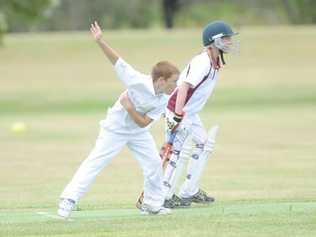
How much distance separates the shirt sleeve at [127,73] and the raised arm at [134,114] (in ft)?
0.91

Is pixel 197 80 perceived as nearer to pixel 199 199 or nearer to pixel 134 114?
pixel 134 114

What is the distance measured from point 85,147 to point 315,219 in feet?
43.8

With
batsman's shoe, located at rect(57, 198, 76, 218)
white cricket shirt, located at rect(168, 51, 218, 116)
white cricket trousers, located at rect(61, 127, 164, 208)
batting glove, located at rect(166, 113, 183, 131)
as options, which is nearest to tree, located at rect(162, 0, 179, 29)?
white cricket shirt, located at rect(168, 51, 218, 116)

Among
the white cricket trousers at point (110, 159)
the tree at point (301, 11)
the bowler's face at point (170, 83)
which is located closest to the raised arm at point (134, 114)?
the white cricket trousers at point (110, 159)

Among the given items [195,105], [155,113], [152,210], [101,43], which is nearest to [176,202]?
[152,210]

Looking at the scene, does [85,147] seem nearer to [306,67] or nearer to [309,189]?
[309,189]

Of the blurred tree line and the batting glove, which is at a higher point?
the batting glove

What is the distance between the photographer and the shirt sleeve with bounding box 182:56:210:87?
1196cm

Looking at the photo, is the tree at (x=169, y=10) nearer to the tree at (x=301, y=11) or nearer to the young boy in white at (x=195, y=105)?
the tree at (x=301, y=11)

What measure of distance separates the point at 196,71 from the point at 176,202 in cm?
156

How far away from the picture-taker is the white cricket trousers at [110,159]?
11.0 m

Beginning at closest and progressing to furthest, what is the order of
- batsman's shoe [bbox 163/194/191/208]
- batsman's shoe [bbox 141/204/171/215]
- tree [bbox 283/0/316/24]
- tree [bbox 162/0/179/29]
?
batsman's shoe [bbox 141/204/171/215], batsman's shoe [bbox 163/194/191/208], tree [bbox 283/0/316/24], tree [bbox 162/0/179/29]

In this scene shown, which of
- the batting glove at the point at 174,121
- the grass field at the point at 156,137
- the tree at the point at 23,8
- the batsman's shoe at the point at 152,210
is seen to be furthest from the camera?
the tree at the point at 23,8

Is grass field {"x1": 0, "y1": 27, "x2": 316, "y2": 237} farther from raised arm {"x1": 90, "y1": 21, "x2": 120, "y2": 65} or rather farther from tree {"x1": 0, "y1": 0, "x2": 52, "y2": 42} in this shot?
tree {"x1": 0, "y1": 0, "x2": 52, "y2": 42}
